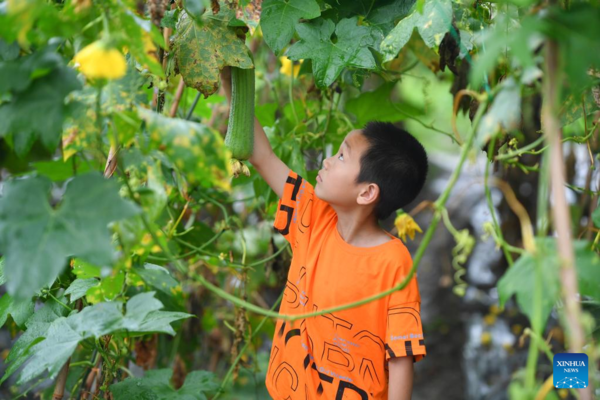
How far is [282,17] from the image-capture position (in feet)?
4.99

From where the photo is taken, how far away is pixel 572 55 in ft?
2.54

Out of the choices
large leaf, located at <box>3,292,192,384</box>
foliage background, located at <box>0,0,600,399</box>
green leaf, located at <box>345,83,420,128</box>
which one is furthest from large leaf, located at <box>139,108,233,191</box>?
green leaf, located at <box>345,83,420,128</box>

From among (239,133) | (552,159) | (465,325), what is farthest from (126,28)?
(465,325)

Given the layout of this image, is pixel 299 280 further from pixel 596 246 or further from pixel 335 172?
pixel 596 246

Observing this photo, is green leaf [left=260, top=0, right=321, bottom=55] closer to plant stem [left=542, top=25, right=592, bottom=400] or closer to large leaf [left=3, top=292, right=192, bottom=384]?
large leaf [left=3, top=292, right=192, bottom=384]

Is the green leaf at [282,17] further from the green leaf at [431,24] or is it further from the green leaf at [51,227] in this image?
the green leaf at [51,227]

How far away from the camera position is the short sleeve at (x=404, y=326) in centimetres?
146

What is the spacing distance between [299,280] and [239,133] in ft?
1.41

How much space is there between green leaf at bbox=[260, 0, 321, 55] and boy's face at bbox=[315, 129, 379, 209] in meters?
0.35

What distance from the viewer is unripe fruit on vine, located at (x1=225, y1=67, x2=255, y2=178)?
1.53 m

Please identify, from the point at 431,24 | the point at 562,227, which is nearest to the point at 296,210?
the point at 431,24

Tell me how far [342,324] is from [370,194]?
341 millimetres

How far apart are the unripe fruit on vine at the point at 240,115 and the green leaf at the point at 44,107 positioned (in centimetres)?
62

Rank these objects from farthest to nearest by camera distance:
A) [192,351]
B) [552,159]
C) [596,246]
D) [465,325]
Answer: [465,325] → [192,351] → [596,246] → [552,159]
